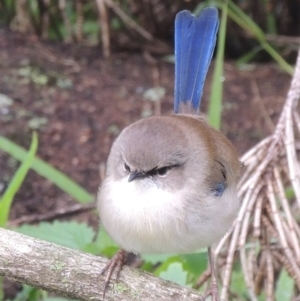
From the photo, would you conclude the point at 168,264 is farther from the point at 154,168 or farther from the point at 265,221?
the point at 154,168

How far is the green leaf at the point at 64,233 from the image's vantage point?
3143 millimetres

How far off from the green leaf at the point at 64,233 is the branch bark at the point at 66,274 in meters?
0.69

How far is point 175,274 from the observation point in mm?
2869

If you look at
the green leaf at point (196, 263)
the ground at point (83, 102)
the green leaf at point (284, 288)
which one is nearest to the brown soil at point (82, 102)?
the ground at point (83, 102)

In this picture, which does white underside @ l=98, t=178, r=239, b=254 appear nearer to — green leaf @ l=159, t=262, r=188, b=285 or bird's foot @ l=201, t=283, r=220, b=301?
bird's foot @ l=201, t=283, r=220, b=301

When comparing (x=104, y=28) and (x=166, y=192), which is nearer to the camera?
(x=166, y=192)

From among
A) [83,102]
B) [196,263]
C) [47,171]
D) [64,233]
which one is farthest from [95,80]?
[196,263]

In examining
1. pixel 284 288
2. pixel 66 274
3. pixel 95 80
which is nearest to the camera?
pixel 66 274

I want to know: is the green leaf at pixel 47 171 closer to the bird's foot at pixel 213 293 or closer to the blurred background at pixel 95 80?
the blurred background at pixel 95 80

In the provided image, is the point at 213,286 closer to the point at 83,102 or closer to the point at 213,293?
the point at 213,293

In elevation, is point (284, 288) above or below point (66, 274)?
above

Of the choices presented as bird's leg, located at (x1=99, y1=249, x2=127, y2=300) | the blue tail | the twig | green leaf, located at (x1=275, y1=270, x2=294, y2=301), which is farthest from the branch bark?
the twig

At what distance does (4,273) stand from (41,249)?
0.50ft

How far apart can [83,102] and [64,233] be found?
1614 millimetres
